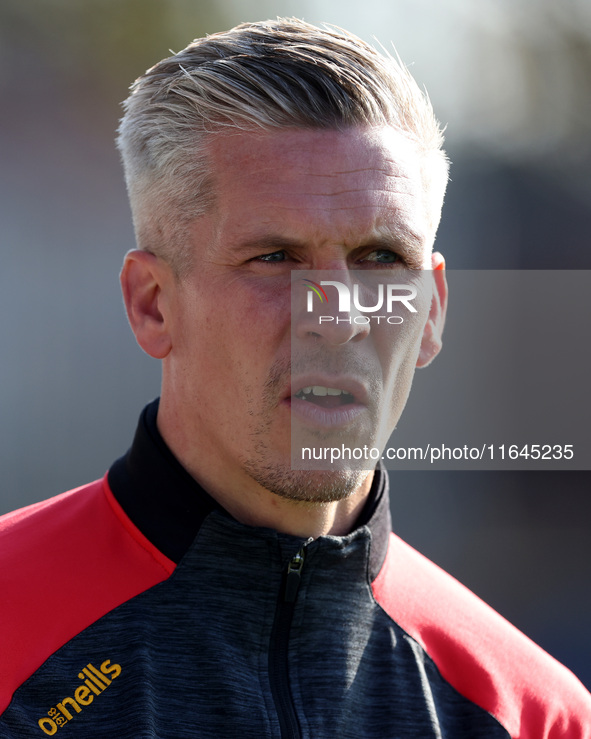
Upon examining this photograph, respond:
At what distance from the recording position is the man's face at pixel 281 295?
1.61 m

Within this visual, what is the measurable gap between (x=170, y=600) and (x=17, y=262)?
9.33 feet

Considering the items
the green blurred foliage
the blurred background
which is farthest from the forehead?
the green blurred foliage

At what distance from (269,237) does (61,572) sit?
676 millimetres

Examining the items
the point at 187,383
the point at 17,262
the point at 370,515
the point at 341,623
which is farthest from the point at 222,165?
the point at 17,262

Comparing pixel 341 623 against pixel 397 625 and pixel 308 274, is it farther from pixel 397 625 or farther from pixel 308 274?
pixel 308 274

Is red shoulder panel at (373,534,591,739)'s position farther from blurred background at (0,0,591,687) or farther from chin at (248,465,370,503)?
blurred background at (0,0,591,687)

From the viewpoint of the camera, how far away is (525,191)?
5121mm

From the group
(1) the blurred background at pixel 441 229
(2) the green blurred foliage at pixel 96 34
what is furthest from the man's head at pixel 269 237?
(2) the green blurred foliage at pixel 96 34

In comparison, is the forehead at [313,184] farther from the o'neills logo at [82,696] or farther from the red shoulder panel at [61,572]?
the o'neills logo at [82,696]

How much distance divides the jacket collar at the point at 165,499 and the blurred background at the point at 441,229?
2476mm

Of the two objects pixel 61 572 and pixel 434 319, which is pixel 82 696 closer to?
pixel 61 572

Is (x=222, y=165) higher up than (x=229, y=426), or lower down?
higher up

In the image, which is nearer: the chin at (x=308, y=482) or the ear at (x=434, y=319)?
the chin at (x=308, y=482)

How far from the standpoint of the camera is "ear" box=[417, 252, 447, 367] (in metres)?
1.93
